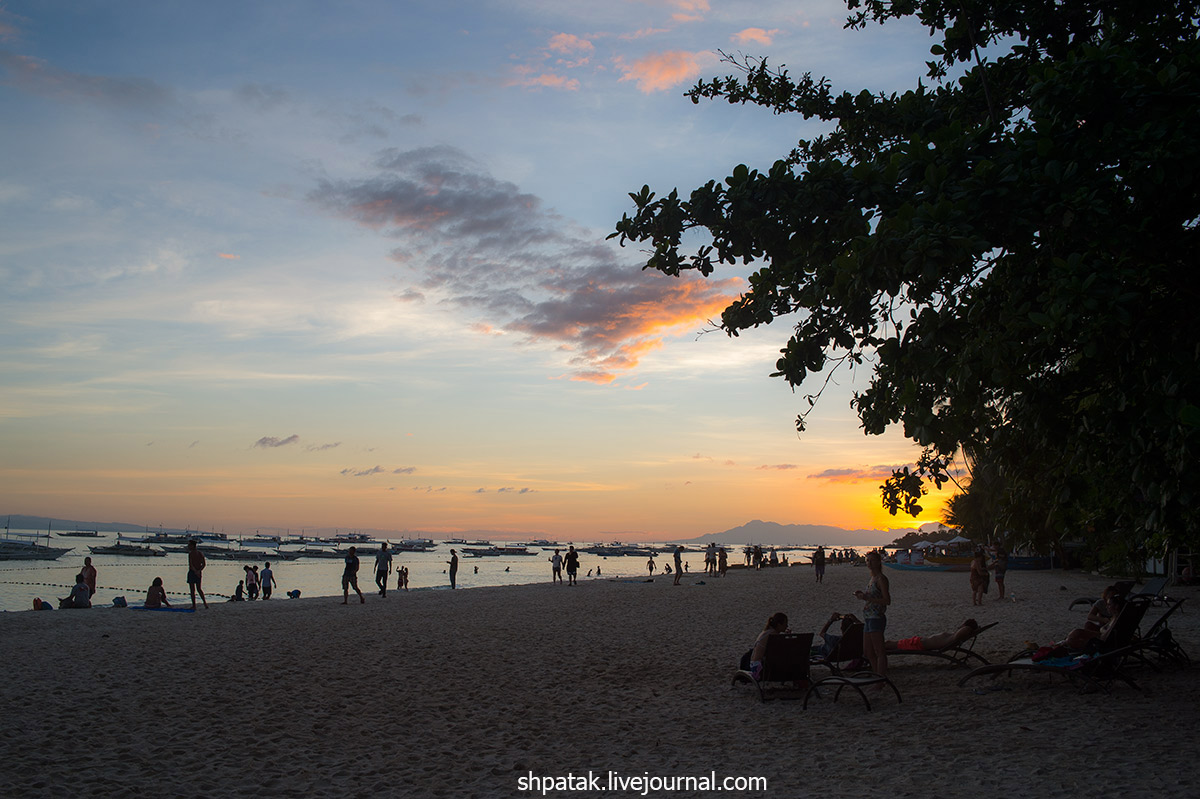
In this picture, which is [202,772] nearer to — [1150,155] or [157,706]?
[157,706]

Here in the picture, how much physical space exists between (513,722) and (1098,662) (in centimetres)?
675

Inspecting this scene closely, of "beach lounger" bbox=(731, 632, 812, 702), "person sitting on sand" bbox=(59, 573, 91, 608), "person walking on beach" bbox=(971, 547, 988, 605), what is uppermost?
"beach lounger" bbox=(731, 632, 812, 702)

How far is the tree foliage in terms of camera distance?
18.9 feet

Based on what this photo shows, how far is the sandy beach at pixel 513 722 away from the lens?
606 cm

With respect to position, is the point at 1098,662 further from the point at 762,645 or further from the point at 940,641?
the point at 762,645

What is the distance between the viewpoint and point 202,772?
6.39 metres

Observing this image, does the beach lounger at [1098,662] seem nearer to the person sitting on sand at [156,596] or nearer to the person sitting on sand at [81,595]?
the person sitting on sand at [156,596]

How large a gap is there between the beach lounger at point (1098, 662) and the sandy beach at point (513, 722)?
234 millimetres

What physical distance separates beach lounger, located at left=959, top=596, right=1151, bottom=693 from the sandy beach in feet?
0.77

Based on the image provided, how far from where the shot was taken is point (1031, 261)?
6781 mm

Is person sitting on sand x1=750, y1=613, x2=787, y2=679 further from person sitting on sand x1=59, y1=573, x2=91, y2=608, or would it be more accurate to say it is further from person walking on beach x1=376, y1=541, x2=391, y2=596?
person sitting on sand x1=59, y1=573, x2=91, y2=608

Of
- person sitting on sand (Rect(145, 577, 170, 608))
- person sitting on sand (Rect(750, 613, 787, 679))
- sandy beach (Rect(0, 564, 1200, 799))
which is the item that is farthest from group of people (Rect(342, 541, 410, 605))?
person sitting on sand (Rect(750, 613, 787, 679))

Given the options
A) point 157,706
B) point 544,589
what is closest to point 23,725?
point 157,706

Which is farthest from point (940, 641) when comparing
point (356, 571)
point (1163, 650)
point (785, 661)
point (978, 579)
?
point (356, 571)
